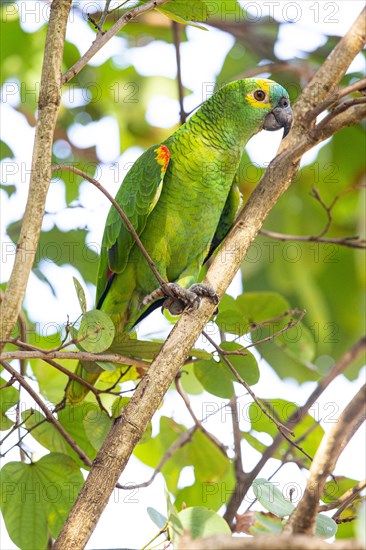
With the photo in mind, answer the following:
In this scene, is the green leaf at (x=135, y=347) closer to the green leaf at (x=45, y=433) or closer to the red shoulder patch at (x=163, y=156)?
the green leaf at (x=45, y=433)

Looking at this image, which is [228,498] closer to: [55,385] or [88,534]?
[55,385]

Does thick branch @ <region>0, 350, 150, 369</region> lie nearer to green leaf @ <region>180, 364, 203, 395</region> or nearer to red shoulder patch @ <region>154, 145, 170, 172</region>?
green leaf @ <region>180, 364, 203, 395</region>

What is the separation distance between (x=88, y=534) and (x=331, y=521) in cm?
51

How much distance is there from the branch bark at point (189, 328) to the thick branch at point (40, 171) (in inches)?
14.8

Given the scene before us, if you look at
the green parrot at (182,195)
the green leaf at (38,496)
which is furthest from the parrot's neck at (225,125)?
the green leaf at (38,496)

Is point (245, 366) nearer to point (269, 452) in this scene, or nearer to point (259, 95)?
point (269, 452)

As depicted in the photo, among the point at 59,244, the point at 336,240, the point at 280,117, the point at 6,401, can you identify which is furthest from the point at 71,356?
the point at 280,117

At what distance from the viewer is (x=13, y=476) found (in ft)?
6.43

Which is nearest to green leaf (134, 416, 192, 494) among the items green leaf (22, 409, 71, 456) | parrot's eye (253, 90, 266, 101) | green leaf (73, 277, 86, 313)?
green leaf (22, 409, 71, 456)

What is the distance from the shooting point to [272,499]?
53.9 inches

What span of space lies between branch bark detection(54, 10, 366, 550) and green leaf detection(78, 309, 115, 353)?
0.19 meters

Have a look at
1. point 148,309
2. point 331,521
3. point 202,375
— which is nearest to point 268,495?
point 331,521

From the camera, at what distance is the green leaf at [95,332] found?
1753 millimetres

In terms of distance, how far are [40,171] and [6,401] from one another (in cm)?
90
